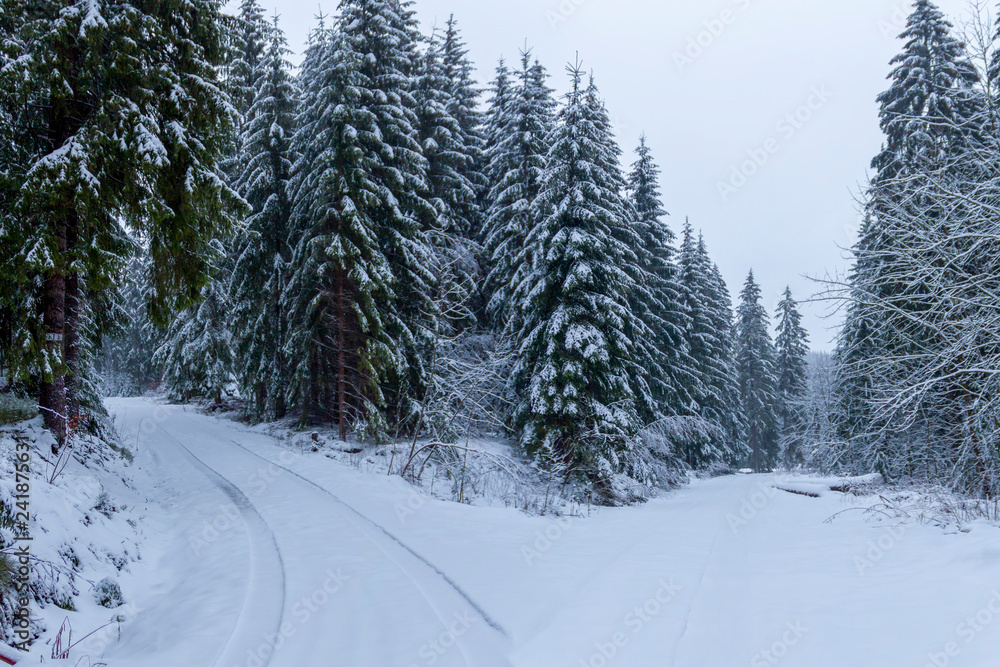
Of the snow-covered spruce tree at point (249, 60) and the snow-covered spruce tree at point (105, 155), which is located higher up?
the snow-covered spruce tree at point (249, 60)

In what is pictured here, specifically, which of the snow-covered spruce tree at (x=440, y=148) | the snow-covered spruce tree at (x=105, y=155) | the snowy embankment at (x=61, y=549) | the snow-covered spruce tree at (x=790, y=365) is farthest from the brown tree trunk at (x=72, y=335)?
the snow-covered spruce tree at (x=790, y=365)

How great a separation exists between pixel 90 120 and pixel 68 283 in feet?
10.9

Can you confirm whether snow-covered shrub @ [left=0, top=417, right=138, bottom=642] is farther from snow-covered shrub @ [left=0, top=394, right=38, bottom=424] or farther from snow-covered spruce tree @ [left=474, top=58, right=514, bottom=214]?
snow-covered spruce tree @ [left=474, top=58, right=514, bottom=214]

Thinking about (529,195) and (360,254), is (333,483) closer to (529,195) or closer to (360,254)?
(360,254)

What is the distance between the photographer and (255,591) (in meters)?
5.89

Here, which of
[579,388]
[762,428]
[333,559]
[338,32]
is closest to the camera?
[333,559]

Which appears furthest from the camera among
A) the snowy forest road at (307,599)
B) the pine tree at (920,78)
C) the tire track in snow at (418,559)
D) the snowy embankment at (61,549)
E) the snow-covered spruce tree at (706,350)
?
the snow-covered spruce tree at (706,350)

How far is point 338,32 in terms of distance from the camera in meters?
17.9

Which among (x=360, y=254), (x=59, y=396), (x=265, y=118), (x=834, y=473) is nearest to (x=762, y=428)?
(x=834, y=473)

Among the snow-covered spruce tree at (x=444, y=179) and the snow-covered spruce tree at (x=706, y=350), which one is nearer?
the snow-covered spruce tree at (x=444, y=179)

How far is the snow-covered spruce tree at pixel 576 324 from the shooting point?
15953 millimetres

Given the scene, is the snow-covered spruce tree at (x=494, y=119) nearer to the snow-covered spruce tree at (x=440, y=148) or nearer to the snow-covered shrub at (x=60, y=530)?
the snow-covered spruce tree at (x=440, y=148)

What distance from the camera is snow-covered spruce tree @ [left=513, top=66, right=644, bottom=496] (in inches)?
628

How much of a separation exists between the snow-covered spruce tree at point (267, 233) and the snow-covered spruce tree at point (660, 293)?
615 inches
